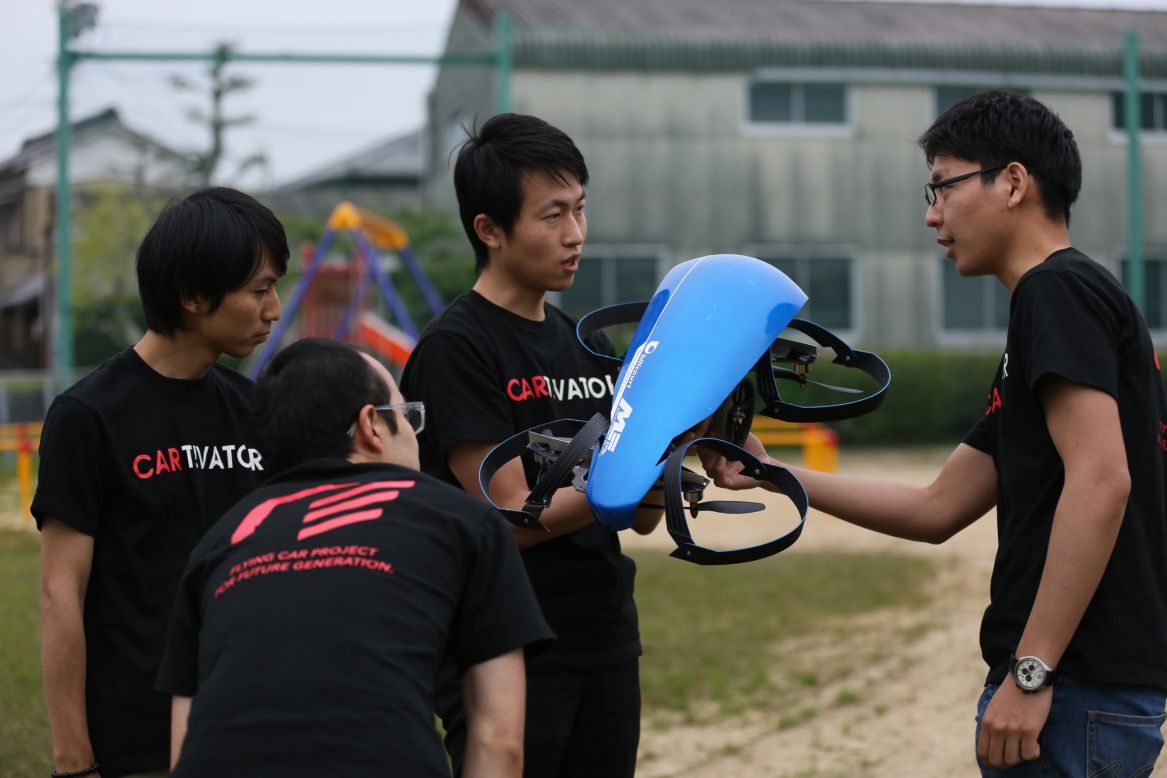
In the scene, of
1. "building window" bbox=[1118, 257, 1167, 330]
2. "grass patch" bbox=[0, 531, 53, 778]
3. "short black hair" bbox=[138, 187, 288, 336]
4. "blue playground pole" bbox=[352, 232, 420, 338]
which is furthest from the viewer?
"building window" bbox=[1118, 257, 1167, 330]

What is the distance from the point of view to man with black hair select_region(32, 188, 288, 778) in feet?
8.68

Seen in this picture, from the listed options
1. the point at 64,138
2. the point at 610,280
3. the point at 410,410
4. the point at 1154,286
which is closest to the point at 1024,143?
the point at 410,410

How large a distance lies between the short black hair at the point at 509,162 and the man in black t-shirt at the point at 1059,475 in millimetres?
888

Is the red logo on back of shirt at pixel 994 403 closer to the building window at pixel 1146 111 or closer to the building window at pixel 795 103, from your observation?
the building window at pixel 795 103

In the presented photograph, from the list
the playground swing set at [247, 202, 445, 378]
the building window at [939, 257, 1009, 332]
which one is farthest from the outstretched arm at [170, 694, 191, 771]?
the building window at [939, 257, 1009, 332]

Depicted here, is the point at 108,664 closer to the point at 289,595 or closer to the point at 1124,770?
the point at 289,595

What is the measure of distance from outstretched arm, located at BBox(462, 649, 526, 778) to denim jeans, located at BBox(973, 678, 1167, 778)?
100 cm

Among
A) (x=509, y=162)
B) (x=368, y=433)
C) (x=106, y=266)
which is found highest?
(x=106, y=266)

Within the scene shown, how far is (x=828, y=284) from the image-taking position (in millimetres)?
22672

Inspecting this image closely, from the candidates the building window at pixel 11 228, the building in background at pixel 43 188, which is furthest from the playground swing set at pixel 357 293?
the building window at pixel 11 228

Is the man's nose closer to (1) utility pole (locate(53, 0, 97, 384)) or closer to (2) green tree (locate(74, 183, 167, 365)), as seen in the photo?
(1) utility pole (locate(53, 0, 97, 384))

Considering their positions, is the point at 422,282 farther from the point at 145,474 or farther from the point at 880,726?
the point at 145,474

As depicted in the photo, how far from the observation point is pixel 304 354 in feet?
7.35

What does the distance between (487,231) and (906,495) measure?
3.76 ft
